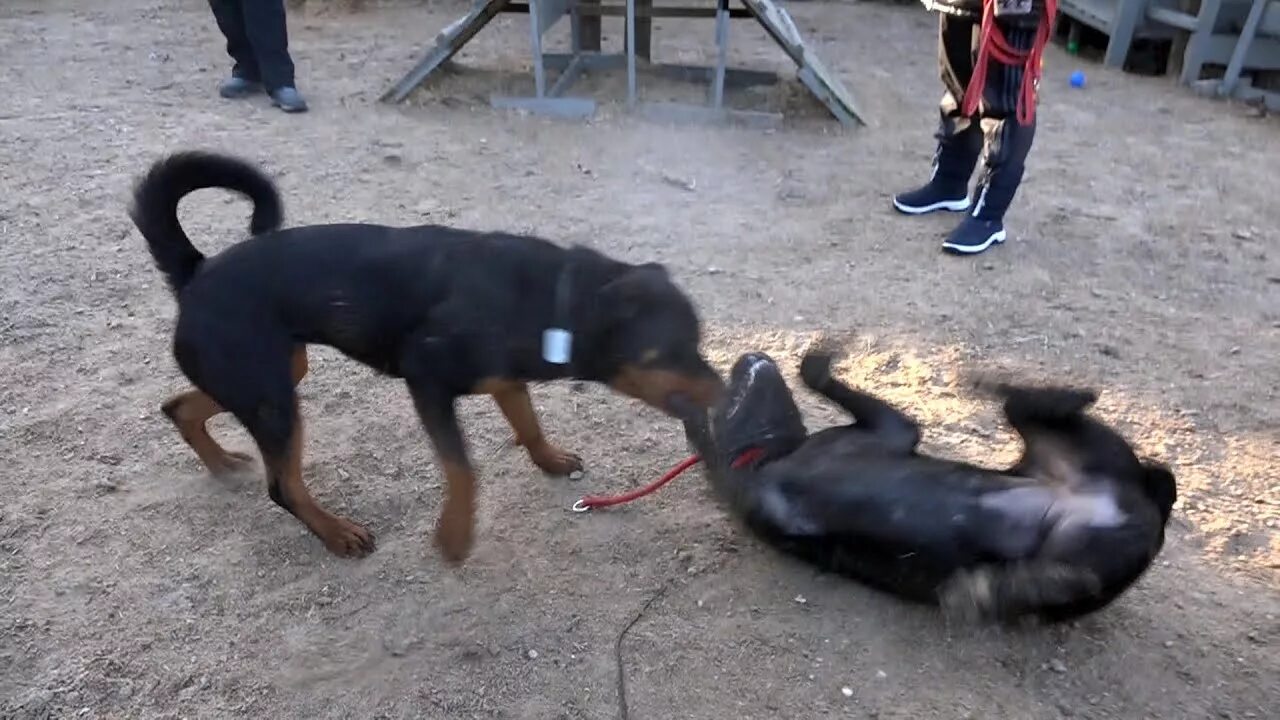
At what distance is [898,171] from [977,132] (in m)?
0.77

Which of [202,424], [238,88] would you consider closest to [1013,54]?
[202,424]

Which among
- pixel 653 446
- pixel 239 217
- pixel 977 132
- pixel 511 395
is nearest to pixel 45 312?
pixel 239 217

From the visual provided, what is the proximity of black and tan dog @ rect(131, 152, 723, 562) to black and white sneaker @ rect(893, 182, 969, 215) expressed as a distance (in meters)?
3.02

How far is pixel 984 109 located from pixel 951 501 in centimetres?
269

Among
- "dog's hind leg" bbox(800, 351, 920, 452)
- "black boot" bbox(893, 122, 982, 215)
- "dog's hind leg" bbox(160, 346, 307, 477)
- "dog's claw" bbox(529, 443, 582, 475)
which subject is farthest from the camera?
"black boot" bbox(893, 122, 982, 215)

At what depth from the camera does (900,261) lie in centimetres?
464

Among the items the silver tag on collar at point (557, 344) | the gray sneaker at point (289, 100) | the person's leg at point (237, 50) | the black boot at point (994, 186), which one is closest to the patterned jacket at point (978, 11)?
the black boot at point (994, 186)

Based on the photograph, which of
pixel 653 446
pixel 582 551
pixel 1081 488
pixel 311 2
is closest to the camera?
pixel 1081 488

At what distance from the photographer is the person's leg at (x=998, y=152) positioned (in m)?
4.39

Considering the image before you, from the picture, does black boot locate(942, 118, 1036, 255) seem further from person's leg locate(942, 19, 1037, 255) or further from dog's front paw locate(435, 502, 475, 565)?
dog's front paw locate(435, 502, 475, 565)

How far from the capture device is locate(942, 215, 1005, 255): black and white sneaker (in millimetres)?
4676

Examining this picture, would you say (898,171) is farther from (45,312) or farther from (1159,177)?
(45,312)

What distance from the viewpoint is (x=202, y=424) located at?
9.95 feet

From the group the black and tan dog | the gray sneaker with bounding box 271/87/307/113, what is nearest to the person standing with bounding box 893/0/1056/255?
the black and tan dog
